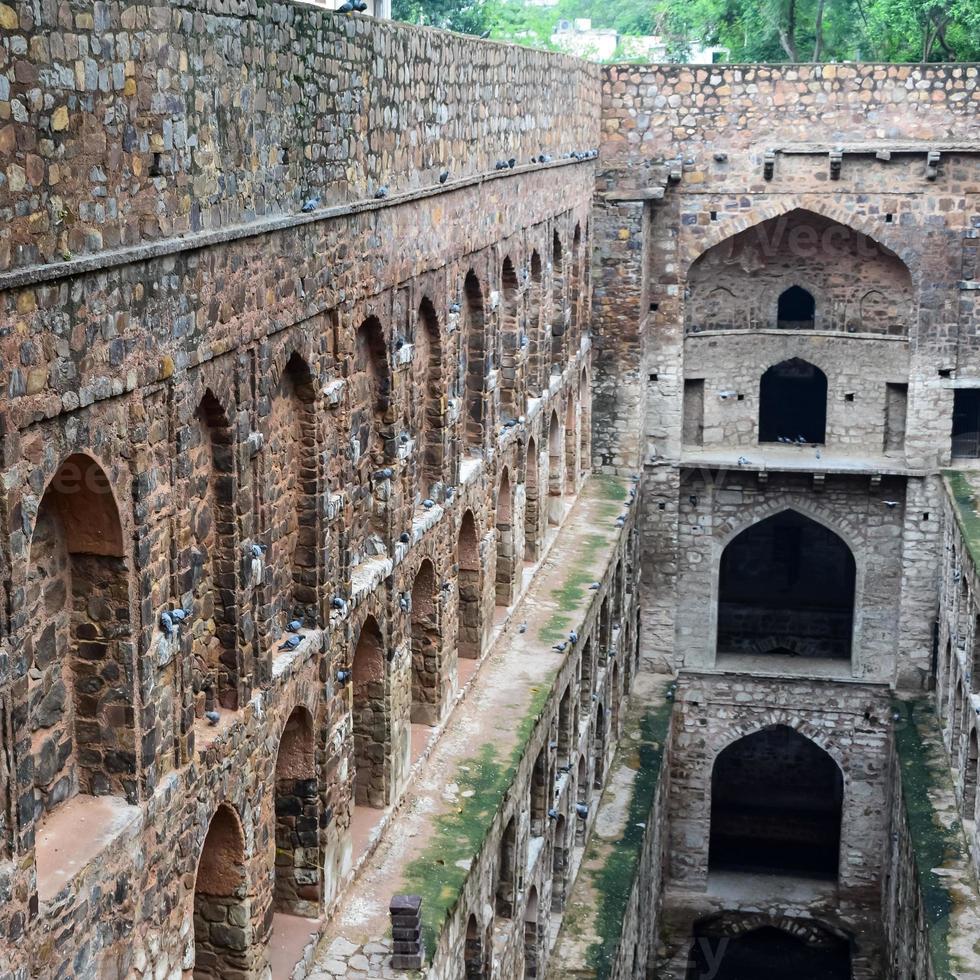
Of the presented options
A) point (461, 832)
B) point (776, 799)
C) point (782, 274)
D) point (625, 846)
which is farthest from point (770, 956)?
point (461, 832)

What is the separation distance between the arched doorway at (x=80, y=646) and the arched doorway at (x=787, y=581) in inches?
739

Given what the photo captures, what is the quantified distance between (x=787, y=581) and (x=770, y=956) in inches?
245

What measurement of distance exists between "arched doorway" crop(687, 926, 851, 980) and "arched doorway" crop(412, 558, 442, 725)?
33.0 feet

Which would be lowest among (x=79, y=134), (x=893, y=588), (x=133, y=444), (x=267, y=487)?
(x=893, y=588)

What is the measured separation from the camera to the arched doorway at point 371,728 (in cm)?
1219

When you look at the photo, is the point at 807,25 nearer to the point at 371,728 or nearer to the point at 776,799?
the point at 776,799

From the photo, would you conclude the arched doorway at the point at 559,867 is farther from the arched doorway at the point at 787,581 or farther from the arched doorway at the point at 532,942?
the arched doorway at the point at 787,581

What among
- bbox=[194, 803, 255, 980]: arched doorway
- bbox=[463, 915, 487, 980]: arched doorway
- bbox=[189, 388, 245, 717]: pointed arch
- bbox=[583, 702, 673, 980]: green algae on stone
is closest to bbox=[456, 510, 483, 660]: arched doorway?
bbox=[463, 915, 487, 980]: arched doorway

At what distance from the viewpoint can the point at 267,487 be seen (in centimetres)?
964

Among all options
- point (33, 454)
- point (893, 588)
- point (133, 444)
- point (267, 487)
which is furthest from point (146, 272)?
point (893, 588)

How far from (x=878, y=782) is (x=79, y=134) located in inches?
731

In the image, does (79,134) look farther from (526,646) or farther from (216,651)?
(526,646)

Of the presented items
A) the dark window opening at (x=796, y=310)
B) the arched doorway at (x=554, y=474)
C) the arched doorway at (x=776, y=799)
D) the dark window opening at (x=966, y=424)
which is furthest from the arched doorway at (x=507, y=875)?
the dark window opening at (x=796, y=310)

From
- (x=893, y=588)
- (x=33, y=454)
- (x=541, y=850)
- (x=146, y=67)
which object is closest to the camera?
(x=33, y=454)
